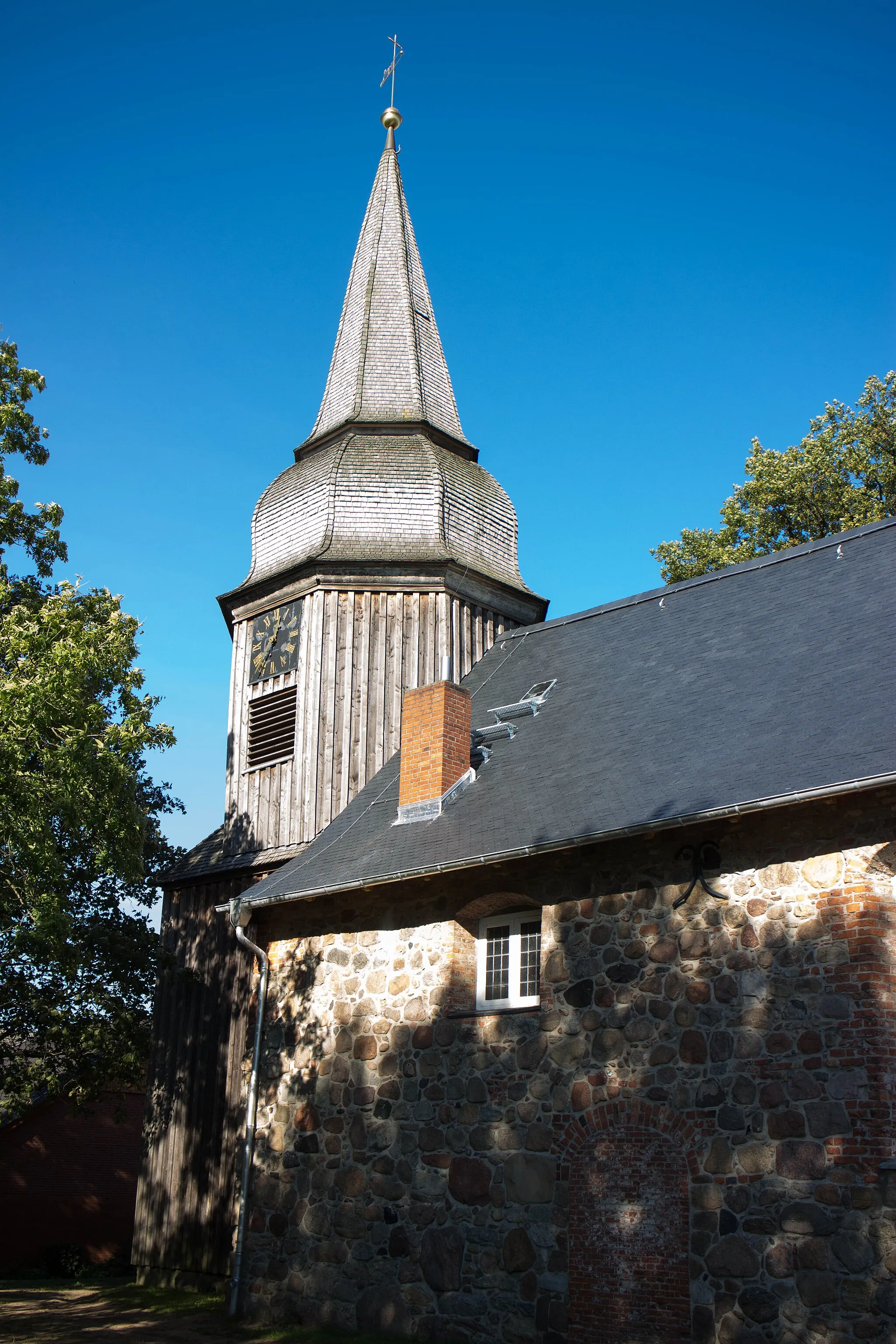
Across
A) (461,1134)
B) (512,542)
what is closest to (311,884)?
(461,1134)

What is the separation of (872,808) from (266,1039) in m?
7.55

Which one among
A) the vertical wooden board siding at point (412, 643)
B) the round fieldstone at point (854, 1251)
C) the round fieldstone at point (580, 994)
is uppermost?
the vertical wooden board siding at point (412, 643)

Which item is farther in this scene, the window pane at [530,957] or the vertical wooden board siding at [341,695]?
the vertical wooden board siding at [341,695]

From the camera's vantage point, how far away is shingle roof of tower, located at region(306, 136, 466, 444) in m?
20.4

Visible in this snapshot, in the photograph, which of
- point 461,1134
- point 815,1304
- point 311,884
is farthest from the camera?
point 311,884

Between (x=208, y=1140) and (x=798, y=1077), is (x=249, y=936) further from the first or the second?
(x=798, y=1077)

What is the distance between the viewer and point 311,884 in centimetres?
1352

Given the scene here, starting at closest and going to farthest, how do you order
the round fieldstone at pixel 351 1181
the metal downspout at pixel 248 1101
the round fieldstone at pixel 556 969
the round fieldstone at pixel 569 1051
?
the round fieldstone at pixel 569 1051, the round fieldstone at pixel 556 969, the round fieldstone at pixel 351 1181, the metal downspout at pixel 248 1101

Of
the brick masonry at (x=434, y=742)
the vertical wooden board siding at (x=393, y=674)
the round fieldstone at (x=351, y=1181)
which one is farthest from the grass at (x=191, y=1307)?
the vertical wooden board siding at (x=393, y=674)

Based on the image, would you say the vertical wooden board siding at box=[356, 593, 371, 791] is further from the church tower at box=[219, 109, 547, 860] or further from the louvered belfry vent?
the louvered belfry vent

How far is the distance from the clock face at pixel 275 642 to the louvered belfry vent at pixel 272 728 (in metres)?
0.39

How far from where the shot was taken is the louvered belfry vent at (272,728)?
17.6 meters

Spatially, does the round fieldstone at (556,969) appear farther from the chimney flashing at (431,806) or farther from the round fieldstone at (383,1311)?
the round fieldstone at (383,1311)

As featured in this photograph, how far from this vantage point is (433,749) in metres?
13.8
